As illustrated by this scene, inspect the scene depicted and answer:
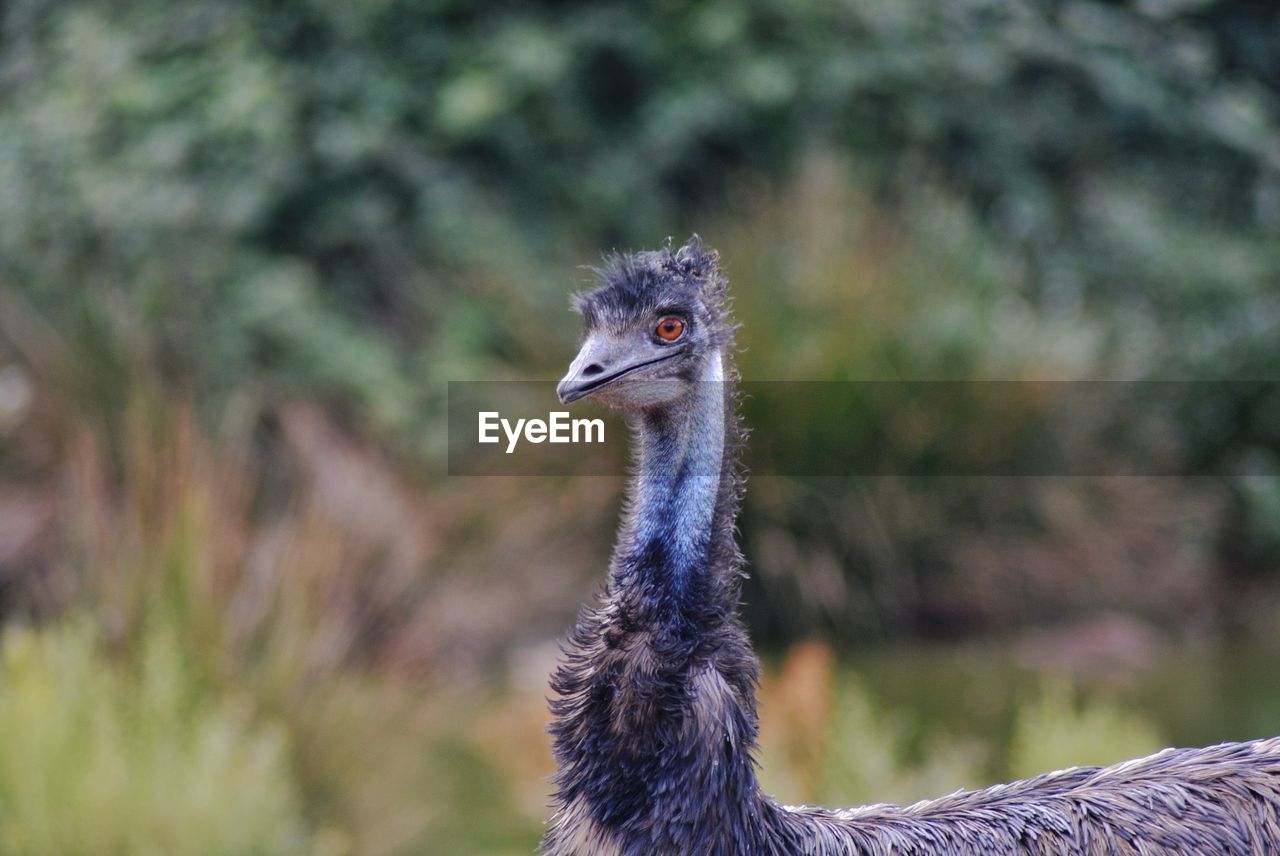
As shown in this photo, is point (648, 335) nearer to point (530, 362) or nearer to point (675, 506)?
point (675, 506)

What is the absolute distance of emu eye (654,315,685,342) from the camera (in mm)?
3453

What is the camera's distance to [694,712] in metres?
3.19

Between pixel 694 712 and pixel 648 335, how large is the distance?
2.43 ft

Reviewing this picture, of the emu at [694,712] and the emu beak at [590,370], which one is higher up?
the emu beak at [590,370]

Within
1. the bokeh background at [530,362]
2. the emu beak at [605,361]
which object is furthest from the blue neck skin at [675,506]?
the bokeh background at [530,362]

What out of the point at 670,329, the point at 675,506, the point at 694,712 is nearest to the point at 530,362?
the point at 670,329

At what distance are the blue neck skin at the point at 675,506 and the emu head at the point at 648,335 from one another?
36 mm

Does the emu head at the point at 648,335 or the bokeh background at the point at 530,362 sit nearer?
the emu head at the point at 648,335

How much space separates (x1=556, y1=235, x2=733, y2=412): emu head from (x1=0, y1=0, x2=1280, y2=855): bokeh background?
6.76ft

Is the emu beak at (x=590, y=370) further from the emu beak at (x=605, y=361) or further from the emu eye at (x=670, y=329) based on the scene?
the emu eye at (x=670, y=329)

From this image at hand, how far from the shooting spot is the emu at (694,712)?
3176mm

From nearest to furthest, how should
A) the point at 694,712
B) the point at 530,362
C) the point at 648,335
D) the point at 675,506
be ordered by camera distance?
1. the point at 694,712
2. the point at 675,506
3. the point at 648,335
4. the point at 530,362

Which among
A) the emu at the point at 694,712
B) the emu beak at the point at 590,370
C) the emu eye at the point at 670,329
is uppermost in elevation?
the emu eye at the point at 670,329

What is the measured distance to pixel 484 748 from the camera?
6.45m
